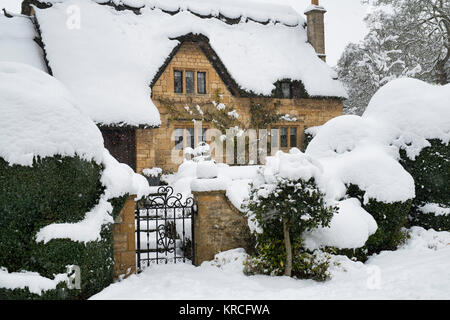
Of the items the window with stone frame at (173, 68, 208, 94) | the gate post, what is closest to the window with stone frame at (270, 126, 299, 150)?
the window with stone frame at (173, 68, 208, 94)

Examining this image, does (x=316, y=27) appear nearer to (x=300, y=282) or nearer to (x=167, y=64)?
(x=167, y=64)

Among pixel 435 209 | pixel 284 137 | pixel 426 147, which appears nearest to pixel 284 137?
pixel 284 137

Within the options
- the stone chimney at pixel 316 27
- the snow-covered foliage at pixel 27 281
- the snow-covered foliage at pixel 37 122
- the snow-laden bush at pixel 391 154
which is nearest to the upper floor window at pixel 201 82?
the stone chimney at pixel 316 27

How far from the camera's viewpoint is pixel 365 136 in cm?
754

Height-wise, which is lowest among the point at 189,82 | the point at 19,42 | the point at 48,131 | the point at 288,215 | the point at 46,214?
the point at 288,215

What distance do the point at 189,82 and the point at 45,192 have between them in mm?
10863

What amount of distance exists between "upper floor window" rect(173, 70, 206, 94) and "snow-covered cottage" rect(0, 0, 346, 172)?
4cm

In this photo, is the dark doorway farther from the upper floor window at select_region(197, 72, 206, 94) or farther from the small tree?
the small tree

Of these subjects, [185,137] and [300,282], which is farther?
[185,137]

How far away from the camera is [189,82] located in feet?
46.0

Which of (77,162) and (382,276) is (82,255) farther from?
(382,276)

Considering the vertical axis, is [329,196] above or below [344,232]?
above

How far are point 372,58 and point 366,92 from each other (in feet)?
6.84

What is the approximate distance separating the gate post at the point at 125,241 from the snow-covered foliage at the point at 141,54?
22.4 feet
